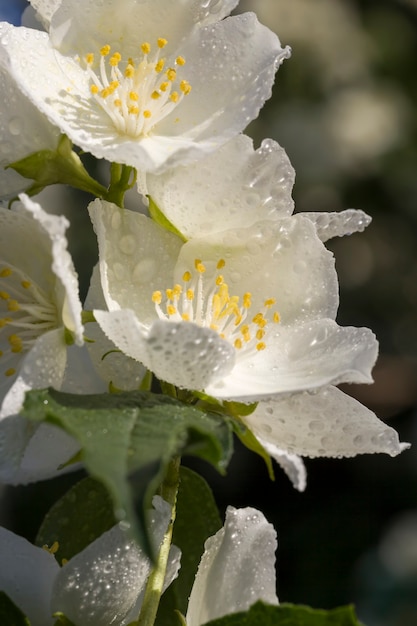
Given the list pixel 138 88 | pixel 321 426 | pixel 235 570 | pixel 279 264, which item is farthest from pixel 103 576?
pixel 138 88

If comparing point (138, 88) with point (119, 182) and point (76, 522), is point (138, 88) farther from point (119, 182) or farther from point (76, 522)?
point (76, 522)

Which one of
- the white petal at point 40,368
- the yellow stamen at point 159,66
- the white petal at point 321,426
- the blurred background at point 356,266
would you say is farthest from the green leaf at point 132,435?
the blurred background at point 356,266

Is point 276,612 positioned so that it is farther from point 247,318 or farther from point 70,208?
point 70,208

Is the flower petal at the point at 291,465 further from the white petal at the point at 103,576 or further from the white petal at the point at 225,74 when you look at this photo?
the white petal at the point at 225,74

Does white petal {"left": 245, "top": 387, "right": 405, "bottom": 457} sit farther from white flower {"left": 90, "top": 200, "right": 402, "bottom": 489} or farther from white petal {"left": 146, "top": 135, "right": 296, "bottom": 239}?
white petal {"left": 146, "top": 135, "right": 296, "bottom": 239}

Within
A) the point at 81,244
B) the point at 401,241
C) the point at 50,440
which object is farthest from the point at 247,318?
the point at 401,241
